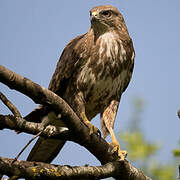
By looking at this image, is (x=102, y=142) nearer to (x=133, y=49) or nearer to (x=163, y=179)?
(x=163, y=179)

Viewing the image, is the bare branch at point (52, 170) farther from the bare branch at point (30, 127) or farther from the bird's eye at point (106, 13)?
the bird's eye at point (106, 13)

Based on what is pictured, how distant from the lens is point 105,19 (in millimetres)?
5711

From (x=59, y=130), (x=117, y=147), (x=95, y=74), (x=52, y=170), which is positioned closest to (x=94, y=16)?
(x=95, y=74)

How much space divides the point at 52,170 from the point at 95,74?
7.37 feet

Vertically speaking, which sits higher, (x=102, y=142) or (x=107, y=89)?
(x=107, y=89)

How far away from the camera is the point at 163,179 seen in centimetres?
415

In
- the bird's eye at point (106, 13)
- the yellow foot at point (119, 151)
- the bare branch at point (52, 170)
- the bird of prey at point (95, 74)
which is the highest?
the bird's eye at point (106, 13)

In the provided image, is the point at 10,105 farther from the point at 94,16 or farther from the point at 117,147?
the point at 94,16

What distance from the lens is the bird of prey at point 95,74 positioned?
17.9 feet

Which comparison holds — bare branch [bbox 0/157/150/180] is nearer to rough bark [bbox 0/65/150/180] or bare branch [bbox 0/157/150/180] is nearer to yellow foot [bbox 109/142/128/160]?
rough bark [bbox 0/65/150/180]

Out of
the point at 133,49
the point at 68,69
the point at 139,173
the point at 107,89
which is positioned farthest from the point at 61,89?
the point at 139,173

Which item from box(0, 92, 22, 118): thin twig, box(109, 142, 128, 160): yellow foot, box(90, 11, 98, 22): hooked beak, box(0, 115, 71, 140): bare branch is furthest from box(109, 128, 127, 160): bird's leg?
box(90, 11, 98, 22): hooked beak

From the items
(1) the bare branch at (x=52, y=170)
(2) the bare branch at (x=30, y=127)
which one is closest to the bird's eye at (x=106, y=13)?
(2) the bare branch at (x=30, y=127)

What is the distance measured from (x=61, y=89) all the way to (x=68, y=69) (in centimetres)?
36
